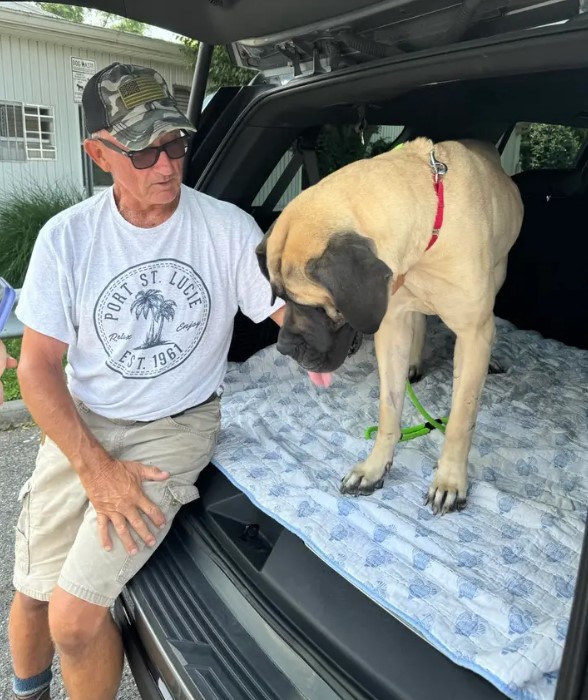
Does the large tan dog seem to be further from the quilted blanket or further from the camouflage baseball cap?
→ the camouflage baseball cap

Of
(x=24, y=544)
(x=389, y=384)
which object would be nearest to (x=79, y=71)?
(x=389, y=384)

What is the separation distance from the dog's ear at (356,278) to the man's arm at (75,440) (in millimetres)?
892

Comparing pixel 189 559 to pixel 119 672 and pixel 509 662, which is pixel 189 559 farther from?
pixel 509 662

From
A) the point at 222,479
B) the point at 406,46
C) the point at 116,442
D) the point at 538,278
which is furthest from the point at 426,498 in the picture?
the point at 538,278

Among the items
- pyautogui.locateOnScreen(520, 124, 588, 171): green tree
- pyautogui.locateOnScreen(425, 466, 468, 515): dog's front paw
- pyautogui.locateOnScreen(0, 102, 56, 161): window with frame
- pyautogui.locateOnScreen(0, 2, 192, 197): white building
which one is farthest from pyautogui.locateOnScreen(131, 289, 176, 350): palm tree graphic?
pyautogui.locateOnScreen(0, 102, 56, 161): window with frame

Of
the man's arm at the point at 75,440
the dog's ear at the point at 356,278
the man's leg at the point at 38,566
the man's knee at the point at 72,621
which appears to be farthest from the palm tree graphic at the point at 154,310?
the man's knee at the point at 72,621

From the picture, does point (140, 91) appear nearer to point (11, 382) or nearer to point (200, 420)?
point (200, 420)

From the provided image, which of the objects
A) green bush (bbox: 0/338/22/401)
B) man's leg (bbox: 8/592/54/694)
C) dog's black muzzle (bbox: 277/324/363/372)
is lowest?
green bush (bbox: 0/338/22/401)

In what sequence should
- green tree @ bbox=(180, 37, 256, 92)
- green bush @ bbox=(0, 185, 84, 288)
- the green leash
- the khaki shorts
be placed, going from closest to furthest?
the khaki shorts
the green leash
green bush @ bbox=(0, 185, 84, 288)
green tree @ bbox=(180, 37, 256, 92)

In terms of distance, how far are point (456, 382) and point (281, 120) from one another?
137 cm

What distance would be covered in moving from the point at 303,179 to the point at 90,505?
1.98 meters

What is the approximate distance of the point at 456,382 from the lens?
2.22 metres

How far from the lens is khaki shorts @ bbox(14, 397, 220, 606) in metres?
1.87

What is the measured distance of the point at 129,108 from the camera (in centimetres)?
210
